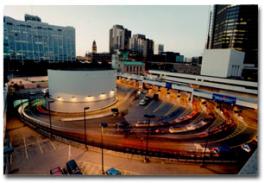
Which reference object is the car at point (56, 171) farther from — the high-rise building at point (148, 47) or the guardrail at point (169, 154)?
the high-rise building at point (148, 47)

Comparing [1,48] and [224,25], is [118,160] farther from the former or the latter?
[224,25]

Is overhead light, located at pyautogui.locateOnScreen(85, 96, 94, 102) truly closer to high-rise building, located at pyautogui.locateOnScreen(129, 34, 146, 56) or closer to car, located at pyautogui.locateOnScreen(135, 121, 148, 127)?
car, located at pyautogui.locateOnScreen(135, 121, 148, 127)

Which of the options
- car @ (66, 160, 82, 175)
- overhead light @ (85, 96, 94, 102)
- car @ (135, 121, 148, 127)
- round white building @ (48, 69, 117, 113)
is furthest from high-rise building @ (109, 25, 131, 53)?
car @ (66, 160, 82, 175)

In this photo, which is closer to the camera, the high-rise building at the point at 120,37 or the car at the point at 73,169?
the car at the point at 73,169

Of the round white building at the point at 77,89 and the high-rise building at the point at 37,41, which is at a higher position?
the high-rise building at the point at 37,41

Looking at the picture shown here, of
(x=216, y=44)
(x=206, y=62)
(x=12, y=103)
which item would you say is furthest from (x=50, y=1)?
(x=216, y=44)

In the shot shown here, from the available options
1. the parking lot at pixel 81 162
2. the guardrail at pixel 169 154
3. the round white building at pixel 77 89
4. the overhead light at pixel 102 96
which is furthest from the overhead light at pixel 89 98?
the parking lot at pixel 81 162
